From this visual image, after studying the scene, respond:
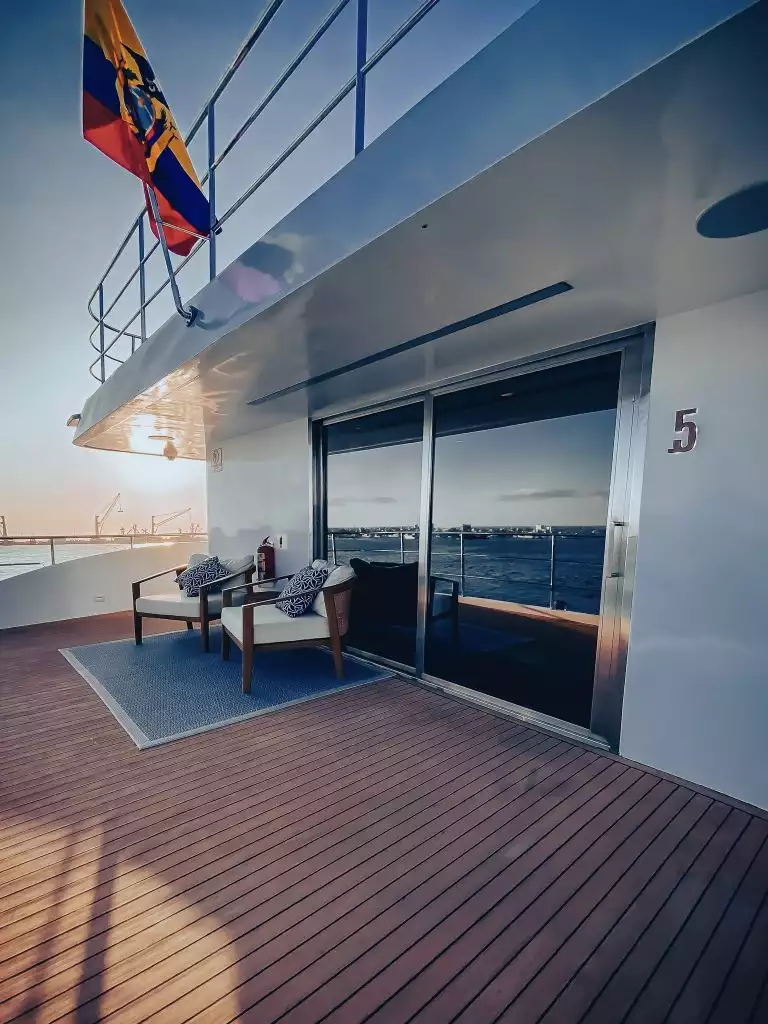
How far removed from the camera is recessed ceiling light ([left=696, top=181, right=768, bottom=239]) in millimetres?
1124

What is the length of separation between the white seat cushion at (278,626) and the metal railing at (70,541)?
10.3ft

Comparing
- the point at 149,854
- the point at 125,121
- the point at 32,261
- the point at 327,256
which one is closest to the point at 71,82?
the point at 125,121

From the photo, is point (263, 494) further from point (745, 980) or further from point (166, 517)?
point (745, 980)

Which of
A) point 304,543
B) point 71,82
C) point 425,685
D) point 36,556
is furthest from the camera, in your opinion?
point 36,556

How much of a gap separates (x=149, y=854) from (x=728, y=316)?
295 centimetres

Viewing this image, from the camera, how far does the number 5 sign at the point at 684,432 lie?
6.30ft

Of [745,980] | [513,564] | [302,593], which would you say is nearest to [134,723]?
[302,593]

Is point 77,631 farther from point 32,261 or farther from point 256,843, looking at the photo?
point 256,843

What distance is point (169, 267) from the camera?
2.10m

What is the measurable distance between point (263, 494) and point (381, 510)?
10.4 feet

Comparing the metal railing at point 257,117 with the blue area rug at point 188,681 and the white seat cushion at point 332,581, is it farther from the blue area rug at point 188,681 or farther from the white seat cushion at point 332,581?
the blue area rug at point 188,681

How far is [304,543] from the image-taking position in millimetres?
4223

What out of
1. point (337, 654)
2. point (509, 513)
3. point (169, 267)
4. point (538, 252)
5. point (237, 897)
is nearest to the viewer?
point (237, 897)

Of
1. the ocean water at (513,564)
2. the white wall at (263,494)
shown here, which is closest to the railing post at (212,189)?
the white wall at (263,494)
